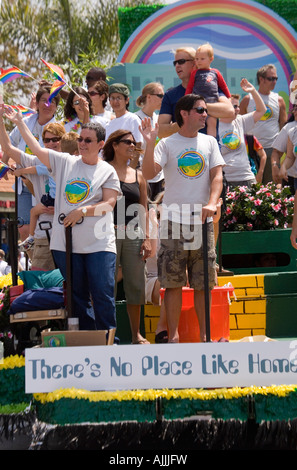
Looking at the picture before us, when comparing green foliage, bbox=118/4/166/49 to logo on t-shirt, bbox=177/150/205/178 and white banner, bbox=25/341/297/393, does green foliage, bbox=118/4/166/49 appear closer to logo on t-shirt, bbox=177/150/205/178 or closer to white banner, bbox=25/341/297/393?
logo on t-shirt, bbox=177/150/205/178

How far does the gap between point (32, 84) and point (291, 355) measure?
20.4m

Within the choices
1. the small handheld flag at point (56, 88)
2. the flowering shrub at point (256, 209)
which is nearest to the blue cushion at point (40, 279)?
the small handheld flag at point (56, 88)

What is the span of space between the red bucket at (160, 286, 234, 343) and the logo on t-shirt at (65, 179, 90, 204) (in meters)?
1.36

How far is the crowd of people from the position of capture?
6242 mm

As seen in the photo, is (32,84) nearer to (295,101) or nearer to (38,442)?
(295,101)

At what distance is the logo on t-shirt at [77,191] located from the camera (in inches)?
247

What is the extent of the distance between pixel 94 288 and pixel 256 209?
3282 millimetres

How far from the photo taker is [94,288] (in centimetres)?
619

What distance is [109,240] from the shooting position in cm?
622

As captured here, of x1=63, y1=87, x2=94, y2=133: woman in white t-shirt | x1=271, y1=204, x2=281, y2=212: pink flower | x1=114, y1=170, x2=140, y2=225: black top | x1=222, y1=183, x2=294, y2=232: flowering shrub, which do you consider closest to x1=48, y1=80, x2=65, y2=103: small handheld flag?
x1=63, y1=87, x2=94, y2=133: woman in white t-shirt

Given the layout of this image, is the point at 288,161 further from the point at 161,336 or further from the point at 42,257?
the point at 42,257

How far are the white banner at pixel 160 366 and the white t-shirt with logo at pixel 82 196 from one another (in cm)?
102

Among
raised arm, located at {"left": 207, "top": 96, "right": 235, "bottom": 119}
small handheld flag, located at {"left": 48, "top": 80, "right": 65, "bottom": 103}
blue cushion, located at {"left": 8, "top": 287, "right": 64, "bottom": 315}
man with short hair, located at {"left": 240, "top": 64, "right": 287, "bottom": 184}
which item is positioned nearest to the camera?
blue cushion, located at {"left": 8, "top": 287, "right": 64, "bottom": 315}

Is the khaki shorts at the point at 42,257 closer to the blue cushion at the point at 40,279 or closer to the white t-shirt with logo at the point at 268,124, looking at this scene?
the blue cushion at the point at 40,279
